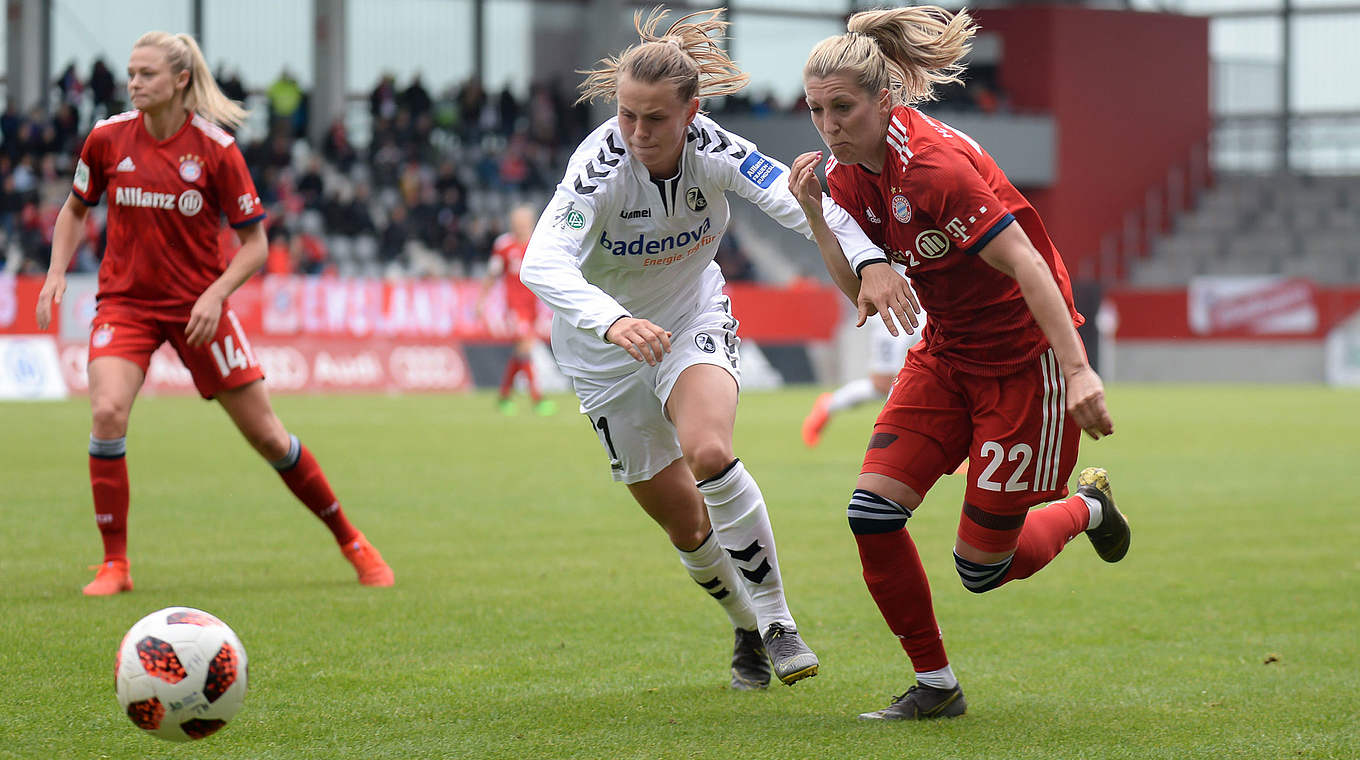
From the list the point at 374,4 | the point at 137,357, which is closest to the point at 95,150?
the point at 137,357

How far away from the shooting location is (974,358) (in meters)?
4.53

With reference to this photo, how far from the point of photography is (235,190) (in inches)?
255

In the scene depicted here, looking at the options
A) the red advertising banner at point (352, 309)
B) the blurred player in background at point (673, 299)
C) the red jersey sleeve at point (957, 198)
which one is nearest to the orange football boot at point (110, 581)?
the blurred player in background at point (673, 299)

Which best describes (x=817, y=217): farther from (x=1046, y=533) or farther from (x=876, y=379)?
(x=876, y=379)

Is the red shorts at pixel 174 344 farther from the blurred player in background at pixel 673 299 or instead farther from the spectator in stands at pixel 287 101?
the spectator in stands at pixel 287 101

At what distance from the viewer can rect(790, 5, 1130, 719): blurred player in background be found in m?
4.23

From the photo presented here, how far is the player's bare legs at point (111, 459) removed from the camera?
20.5ft

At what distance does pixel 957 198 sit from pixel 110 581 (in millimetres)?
3959

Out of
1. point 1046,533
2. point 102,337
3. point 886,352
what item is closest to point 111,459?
point 102,337

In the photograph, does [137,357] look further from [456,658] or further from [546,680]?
[546,680]

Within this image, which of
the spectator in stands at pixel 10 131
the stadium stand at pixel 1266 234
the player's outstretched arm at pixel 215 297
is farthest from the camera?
the stadium stand at pixel 1266 234

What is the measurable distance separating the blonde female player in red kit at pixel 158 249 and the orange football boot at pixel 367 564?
24.3 inches

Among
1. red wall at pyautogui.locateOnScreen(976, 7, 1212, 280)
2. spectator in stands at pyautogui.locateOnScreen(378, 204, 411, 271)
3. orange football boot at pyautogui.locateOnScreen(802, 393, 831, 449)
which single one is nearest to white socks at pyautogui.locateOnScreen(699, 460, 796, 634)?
orange football boot at pyautogui.locateOnScreen(802, 393, 831, 449)

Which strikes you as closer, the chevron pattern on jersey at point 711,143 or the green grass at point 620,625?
the green grass at point 620,625
